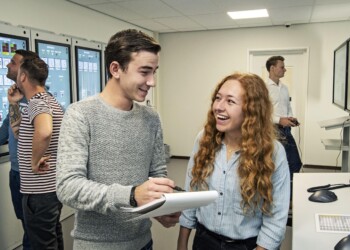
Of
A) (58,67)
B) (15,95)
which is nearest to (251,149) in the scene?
(15,95)

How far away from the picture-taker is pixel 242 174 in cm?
135

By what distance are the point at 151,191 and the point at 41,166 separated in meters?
1.32

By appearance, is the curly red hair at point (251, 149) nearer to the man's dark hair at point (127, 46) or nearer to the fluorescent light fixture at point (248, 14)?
the man's dark hair at point (127, 46)

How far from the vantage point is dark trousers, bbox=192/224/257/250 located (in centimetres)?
134

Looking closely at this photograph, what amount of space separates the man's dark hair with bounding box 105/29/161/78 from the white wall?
4216 millimetres

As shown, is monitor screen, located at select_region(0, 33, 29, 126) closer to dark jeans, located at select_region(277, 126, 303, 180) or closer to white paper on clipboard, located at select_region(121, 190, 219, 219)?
white paper on clipboard, located at select_region(121, 190, 219, 219)

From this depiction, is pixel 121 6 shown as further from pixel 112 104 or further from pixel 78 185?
pixel 78 185

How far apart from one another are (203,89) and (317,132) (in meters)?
2.04

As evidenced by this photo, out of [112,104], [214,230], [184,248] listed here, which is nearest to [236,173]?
[214,230]

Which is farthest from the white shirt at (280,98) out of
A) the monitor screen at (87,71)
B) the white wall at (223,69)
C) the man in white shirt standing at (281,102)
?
the monitor screen at (87,71)

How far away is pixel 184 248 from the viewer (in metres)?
1.50

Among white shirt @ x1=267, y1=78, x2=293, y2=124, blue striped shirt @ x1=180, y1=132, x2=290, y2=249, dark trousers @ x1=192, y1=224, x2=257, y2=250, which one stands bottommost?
dark trousers @ x1=192, y1=224, x2=257, y2=250

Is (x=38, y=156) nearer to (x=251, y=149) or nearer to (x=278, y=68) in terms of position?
(x=251, y=149)

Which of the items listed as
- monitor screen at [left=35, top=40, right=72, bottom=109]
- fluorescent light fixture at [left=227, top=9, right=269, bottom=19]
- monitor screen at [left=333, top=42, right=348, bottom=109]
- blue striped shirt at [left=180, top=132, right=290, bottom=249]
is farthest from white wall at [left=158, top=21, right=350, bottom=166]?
blue striped shirt at [left=180, top=132, right=290, bottom=249]
